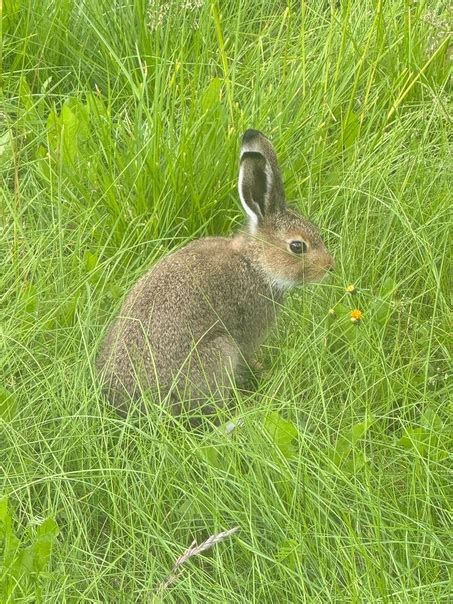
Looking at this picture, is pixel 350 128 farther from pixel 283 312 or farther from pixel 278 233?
pixel 283 312

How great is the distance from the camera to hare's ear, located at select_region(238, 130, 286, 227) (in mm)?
5344

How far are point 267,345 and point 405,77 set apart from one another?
1578 millimetres

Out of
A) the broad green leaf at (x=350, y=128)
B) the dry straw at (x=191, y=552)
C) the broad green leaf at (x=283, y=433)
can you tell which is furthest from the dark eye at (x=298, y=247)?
the dry straw at (x=191, y=552)

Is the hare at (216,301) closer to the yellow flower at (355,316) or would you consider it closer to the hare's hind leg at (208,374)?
the hare's hind leg at (208,374)

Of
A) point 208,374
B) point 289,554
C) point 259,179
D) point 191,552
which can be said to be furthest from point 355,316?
point 191,552

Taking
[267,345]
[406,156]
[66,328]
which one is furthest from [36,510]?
[406,156]

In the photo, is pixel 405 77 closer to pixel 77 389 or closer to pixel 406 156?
pixel 406 156

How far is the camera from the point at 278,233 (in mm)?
5672

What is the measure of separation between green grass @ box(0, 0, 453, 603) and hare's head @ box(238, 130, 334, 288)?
0.31 feet

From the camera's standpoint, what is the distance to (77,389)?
4.92 metres

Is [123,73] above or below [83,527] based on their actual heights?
above

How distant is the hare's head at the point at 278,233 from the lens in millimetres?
5462

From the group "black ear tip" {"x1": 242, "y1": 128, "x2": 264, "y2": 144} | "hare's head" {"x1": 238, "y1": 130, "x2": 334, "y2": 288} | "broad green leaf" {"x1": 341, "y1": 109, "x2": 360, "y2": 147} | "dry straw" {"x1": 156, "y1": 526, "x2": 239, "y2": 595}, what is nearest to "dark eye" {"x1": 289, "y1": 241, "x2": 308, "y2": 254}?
"hare's head" {"x1": 238, "y1": 130, "x2": 334, "y2": 288}

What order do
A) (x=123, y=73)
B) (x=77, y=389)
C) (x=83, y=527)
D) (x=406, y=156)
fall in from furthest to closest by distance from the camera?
(x=123, y=73), (x=406, y=156), (x=77, y=389), (x=83, y=527)
